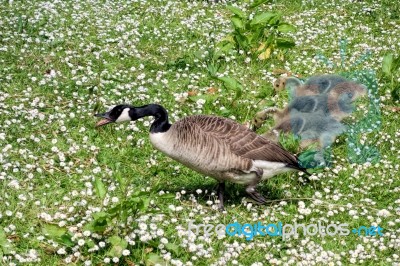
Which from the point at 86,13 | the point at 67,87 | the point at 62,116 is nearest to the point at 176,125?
the point at 62,116

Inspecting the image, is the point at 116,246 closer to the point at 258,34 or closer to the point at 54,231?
the point at 54,231

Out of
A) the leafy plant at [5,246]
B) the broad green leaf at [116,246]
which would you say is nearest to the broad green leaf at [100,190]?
the broad green leaf at [116,246]

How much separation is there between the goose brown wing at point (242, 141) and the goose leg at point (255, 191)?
0.53 feet

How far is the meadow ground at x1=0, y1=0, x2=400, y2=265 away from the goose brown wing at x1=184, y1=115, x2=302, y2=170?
19.4 inches

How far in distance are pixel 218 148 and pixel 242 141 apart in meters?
0.27

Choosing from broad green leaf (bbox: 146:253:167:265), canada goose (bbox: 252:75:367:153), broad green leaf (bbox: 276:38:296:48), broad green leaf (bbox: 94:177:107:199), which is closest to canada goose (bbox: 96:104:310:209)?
broad green leaf (bbox: 94:177:107:199)

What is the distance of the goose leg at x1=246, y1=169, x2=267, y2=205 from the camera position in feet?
22.4

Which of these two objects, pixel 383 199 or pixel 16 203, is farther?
pixel 383 199

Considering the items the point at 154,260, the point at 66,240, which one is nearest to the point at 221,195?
the point at 154,260

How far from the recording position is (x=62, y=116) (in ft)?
27.6

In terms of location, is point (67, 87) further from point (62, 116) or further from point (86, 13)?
point (86, 13)

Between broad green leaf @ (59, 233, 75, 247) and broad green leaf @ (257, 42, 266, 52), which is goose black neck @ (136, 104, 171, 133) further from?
broad green leaf @ (257, 42, 266, 52)

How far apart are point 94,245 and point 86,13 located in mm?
6531

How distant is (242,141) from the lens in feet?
22.4
